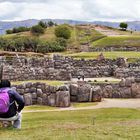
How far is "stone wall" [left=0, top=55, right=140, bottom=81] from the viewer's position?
3747cm

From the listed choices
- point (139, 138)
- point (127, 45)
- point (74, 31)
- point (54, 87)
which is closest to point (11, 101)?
point (139, 138)

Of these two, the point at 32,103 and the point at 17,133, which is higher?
the point at 17,133

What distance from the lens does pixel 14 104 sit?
1423cm

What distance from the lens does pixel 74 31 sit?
480 feet

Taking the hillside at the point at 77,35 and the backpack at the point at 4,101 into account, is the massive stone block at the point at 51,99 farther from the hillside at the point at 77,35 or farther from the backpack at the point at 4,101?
the hillside at the point at 77,35

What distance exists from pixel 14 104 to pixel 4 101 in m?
0.52

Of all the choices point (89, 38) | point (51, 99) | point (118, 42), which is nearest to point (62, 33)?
point (89, 38)

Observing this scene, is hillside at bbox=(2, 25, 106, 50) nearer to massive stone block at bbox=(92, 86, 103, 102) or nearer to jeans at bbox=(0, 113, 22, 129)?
massive stone block at bbox=(92, 86, 103, 102)

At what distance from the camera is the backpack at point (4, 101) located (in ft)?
45.3

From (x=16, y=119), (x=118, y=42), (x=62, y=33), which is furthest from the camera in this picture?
(x=62, y=33)

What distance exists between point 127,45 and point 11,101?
315 ft

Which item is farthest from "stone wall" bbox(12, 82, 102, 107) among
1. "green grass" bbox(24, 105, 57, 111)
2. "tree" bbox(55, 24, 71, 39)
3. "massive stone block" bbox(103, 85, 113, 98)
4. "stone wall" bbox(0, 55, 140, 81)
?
"tree" bbox(55, 24, 71, 39)

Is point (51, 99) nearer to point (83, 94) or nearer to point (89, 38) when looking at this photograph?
point (83, 94)

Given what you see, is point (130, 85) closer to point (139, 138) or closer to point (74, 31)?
point (139, 138)
